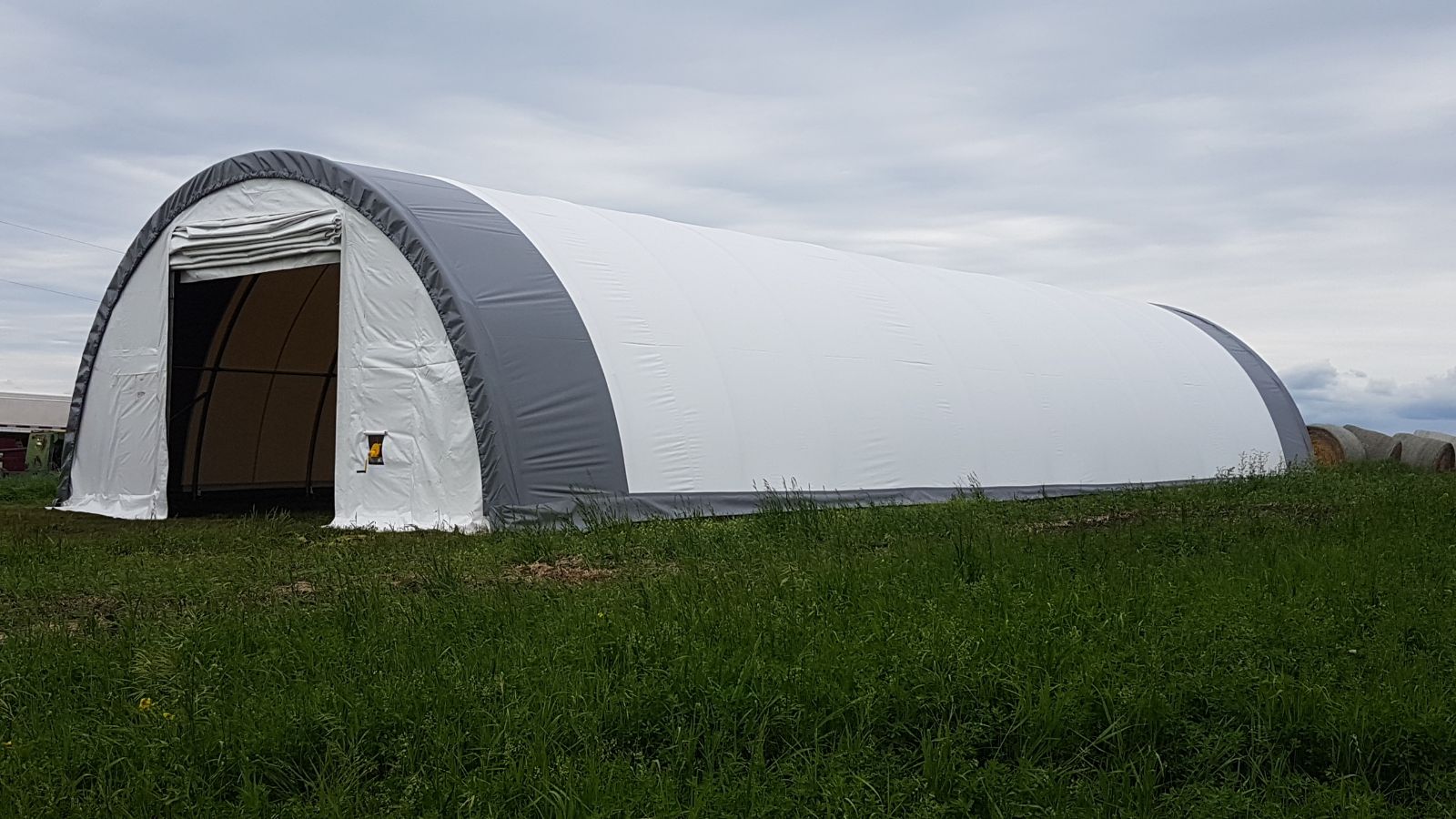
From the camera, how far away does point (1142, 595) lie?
6.06 metres

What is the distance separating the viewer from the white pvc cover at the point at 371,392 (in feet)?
39.0

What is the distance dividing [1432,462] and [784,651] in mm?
19588

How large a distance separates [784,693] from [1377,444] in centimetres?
2189

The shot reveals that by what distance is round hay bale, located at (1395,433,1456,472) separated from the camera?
69.5 feet

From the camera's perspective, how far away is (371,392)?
41.3 ft

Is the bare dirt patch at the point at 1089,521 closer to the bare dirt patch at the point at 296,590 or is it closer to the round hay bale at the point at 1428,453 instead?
the bare dirt patch at the point at 296,590

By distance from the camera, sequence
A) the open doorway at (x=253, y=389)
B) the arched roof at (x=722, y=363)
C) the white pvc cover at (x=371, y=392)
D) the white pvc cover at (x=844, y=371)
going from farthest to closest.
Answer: the open doorway at (x=253, y=389), the white pvc cover at (x=844, y=371), the white pvc cover at (x=371, y=392), the arched roof at (x=722, y=363)

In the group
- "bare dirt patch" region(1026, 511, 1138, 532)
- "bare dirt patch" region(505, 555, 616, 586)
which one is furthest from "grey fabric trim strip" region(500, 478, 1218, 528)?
"bare dirt patch" region(1026, 511, 1138, 532)

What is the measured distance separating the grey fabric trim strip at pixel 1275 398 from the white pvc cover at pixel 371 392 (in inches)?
561

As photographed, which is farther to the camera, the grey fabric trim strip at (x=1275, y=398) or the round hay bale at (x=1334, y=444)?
the round hay bale at (x=1334, y=444)

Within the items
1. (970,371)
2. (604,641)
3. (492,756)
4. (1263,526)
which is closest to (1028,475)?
(970,371)

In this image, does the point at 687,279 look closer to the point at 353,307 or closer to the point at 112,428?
the point at 353,307

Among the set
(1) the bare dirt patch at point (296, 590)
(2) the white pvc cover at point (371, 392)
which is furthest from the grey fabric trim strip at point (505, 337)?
(1) the bare dirt patch at point (296, 590)

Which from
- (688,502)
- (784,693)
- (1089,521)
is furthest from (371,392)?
(784,693)
